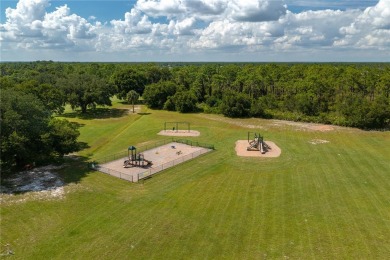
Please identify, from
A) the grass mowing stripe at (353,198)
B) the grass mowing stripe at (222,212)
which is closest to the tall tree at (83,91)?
the grass mowing stripe at (222,212)

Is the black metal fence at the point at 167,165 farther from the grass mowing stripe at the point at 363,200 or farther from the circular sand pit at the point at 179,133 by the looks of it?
the grass mowing stripe at the point at 363,200

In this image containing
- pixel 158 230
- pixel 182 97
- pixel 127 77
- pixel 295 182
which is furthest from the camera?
pixel 127 77

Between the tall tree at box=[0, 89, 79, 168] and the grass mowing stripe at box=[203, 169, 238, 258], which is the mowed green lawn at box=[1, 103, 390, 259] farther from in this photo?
the tall tree at box=[0, 89, 79, 168]

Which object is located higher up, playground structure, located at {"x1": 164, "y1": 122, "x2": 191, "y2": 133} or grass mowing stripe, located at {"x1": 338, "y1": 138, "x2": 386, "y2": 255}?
playground structure, located at {"x1": 164, "y1": 122, "x2": 191, "y2": 133}

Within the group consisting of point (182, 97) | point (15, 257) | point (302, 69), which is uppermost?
point (302, 69)

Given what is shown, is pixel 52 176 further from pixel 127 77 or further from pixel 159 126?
pixel 127 77

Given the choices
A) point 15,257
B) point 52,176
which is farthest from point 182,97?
point 15,257

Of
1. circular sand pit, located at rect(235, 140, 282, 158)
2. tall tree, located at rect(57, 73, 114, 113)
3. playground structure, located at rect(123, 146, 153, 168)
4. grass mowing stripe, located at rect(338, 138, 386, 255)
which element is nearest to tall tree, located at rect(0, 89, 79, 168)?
playground structure, located at rect(123, 146, 153, 168)
